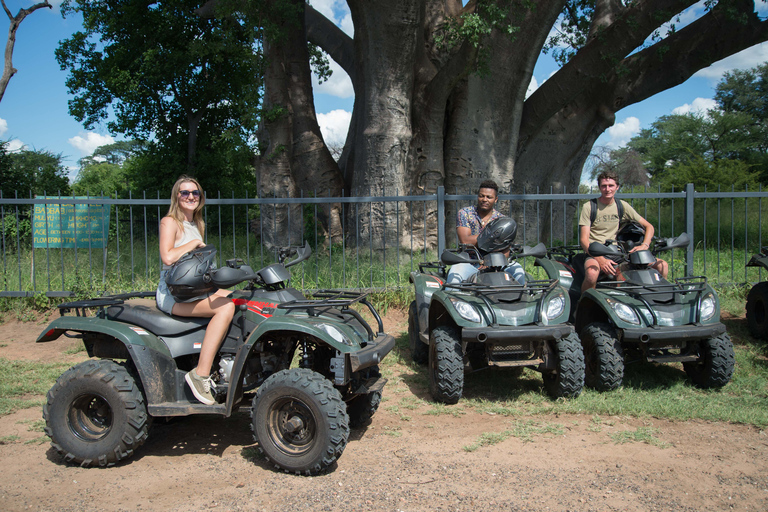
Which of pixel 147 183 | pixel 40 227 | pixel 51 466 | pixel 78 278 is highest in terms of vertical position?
pixel 147 183

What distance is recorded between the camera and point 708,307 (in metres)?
5.07

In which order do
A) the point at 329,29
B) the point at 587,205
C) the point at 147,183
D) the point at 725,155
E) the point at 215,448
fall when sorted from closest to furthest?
the point at 215,448, the point at 587,205, the point at 329,29, the point at 147,183, the point at 725,155

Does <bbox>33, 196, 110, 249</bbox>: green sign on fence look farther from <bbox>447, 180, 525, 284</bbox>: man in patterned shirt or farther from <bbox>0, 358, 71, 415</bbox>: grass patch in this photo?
<bbox>447, 180, 525, 284</bbox>: man in patterned shirt

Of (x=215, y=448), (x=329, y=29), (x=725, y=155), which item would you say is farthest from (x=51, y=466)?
(x=725, y=155)

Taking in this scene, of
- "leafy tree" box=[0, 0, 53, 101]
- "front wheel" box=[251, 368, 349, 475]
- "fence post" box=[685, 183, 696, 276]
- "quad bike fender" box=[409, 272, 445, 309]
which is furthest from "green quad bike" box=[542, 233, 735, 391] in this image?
"leafy tree" box=[0, 0, 53, 101]

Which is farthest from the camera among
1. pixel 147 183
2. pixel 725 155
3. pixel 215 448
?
pixel 725 155

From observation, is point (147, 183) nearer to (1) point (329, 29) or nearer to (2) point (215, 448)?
(1) point (329, 29)

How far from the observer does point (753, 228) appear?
44.1ft

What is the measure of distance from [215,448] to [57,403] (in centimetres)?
107

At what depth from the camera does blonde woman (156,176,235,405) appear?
12.5 ft

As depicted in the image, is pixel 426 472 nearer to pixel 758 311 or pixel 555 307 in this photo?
pixel 555 307

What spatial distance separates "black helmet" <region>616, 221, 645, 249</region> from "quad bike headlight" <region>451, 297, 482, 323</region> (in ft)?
6.87

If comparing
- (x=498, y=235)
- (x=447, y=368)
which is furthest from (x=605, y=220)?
(x=447, y=368)

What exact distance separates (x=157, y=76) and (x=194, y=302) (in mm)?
18124
